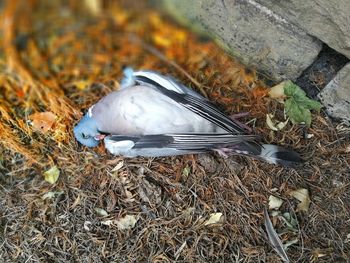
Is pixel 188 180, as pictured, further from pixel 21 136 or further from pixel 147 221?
pixel 21 136

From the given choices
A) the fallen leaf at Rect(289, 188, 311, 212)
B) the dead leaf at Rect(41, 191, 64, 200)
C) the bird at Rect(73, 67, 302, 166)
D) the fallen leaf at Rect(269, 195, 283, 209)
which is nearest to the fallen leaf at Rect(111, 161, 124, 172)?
the bird at Rect(73, 67, 302, 166)

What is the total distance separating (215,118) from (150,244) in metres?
0.92

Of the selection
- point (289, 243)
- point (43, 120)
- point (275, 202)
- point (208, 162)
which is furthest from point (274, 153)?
point (43, 120)

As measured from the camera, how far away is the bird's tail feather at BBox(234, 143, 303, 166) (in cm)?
332

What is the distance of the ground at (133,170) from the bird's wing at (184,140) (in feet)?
0.82


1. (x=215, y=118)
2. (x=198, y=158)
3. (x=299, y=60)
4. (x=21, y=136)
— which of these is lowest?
(x=21, y=136)

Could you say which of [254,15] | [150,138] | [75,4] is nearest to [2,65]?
[75,4]

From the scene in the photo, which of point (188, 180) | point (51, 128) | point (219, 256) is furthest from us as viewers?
point (51, 128)

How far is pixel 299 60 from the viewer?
3.37 metres

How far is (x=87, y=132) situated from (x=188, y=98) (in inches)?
28.8

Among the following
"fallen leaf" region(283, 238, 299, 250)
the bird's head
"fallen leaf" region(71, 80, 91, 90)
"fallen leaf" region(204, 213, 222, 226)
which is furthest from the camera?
"fallen leaf" region(71, 80, 91, 90)

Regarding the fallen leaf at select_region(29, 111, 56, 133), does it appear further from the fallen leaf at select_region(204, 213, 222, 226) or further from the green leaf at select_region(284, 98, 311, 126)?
the green leaf at select_region(284, 98, 311, 126)

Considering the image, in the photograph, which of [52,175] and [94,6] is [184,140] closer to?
[52,175]

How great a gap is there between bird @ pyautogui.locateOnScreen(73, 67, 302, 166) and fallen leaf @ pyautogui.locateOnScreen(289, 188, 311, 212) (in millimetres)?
186
